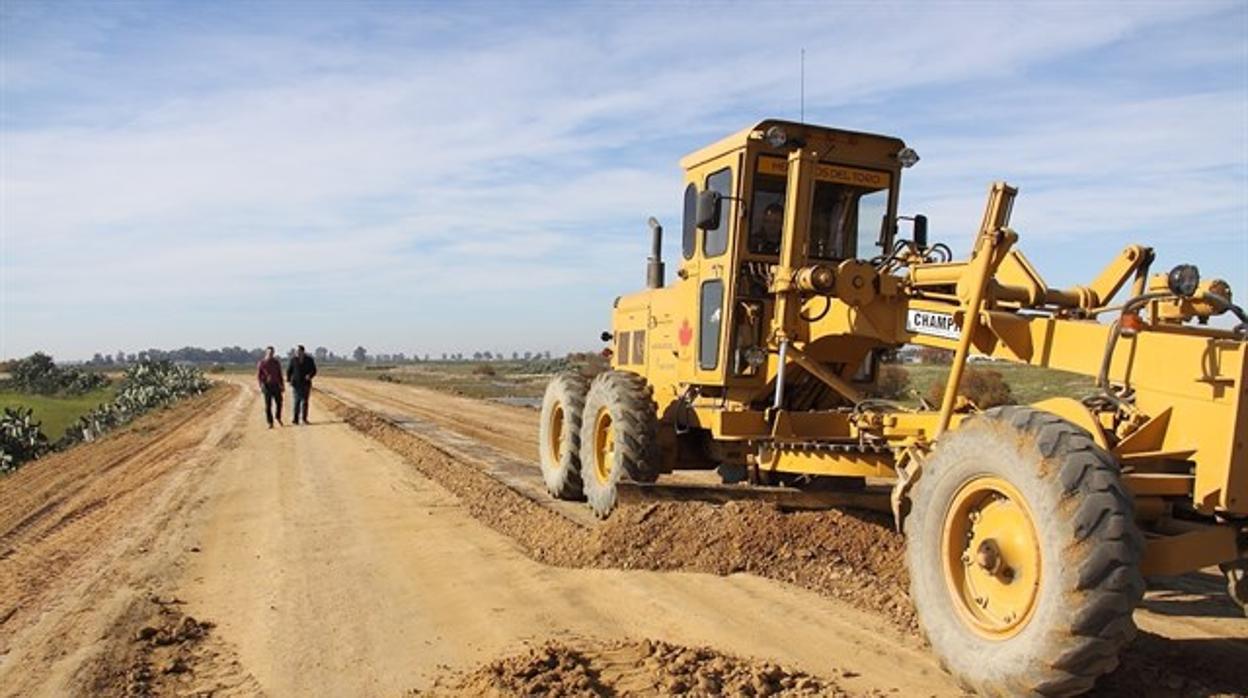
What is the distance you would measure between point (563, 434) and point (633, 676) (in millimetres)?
5736

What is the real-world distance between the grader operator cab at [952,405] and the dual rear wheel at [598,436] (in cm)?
3

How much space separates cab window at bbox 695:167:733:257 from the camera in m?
8.11

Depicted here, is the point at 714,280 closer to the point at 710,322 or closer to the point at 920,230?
the point at 710,322

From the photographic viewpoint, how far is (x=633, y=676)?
15.6ft

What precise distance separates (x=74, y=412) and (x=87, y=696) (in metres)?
40.7

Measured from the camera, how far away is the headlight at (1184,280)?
4.50 meters

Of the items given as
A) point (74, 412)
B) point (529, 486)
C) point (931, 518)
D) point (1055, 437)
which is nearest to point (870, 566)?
point (931, 518)

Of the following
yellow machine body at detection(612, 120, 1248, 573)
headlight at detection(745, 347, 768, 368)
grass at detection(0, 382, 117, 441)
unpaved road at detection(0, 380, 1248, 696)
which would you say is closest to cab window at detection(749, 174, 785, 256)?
yellow machine body at detection(612, 120, 1248, 573)

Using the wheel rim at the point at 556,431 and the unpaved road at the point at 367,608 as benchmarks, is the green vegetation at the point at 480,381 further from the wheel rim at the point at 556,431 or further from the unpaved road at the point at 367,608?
the unpaved road at the point at 367,608

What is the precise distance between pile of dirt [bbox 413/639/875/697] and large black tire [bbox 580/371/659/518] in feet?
9.97

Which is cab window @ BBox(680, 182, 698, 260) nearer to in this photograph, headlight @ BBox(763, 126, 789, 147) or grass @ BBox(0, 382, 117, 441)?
headlight @ BBox(763, 126, 789, 147)

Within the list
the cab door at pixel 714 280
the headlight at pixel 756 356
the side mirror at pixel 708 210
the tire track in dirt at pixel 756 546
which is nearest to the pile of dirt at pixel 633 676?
the tire track in dirt at pixel 756 546

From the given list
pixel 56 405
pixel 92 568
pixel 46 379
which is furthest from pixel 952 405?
pixel 46 379

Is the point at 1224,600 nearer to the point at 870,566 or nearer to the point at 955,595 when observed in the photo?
the point at 870,566
